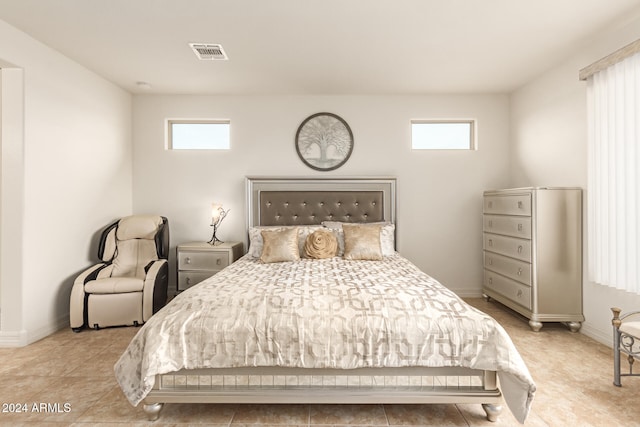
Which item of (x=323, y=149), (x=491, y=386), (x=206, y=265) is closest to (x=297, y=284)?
(x=491, y=386)

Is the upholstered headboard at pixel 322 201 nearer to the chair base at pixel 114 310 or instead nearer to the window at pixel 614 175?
the chair base at pixel 114 310

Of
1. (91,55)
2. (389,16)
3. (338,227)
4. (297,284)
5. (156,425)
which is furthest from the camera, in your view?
(338,227)

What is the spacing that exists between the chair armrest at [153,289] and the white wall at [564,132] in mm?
4144

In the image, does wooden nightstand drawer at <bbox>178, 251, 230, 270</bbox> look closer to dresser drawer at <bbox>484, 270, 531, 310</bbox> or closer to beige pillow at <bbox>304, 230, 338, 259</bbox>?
beige pillow at <bbox>304, 230, 338, 259</bbox>

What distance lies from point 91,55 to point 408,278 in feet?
11.8

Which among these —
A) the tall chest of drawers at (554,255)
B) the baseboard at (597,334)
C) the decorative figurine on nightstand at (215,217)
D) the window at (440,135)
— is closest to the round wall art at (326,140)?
the window at (440,135)

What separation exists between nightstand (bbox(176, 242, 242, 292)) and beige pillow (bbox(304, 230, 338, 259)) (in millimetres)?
1025

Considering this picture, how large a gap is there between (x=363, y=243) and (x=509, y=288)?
65.1 inches

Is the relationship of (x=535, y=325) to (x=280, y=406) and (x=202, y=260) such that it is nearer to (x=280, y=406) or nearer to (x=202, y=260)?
(x=280, y=406)

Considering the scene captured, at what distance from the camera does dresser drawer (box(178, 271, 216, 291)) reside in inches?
161

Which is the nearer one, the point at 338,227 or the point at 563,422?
the point at 563,422

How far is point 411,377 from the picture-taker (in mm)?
1993

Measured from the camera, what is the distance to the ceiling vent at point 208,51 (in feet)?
10.4

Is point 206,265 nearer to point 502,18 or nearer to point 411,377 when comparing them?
point 411,377
